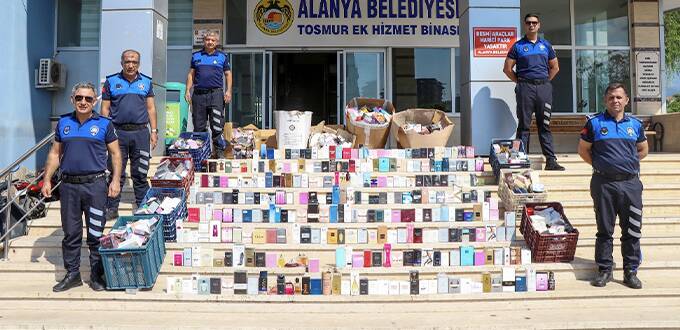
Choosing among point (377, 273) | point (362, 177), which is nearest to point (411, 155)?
point (362, 177)

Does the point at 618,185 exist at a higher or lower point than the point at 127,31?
lower

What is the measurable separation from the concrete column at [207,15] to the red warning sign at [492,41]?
592cm

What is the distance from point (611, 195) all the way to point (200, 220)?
13.2 feet

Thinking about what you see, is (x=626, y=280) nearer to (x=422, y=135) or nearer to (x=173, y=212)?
(x=422, y=135)

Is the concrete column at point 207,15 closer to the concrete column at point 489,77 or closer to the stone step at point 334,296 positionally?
the concrete column at point 489,77

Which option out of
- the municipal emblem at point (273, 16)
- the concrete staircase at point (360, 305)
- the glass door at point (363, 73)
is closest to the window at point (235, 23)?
the municipal emblem at point (273, 16)

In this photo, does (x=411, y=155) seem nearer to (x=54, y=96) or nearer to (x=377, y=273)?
(x=377, y=273)

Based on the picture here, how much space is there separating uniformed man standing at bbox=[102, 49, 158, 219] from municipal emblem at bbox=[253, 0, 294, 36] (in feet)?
19.1

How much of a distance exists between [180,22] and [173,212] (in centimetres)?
734

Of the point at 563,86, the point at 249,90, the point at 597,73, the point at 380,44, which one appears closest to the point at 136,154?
the point at 249,90

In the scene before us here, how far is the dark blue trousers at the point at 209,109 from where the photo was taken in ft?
23.1

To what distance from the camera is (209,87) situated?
7008mm

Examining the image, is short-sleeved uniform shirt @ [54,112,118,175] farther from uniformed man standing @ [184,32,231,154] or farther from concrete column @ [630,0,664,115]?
concrete column @ [630,0,664,115]

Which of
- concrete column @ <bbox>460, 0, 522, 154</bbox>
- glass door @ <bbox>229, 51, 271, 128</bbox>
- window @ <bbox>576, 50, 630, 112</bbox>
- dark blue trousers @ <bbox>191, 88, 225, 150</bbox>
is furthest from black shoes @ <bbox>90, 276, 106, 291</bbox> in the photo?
window @ <bbox>576, 50, 630, 112</bbox>
